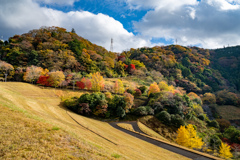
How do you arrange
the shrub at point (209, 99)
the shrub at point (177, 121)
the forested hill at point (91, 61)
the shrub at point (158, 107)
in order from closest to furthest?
1. the shrub at point (177, 121)
2. the shrub at point (158, 107)
3. the forested hill at point (91, 61)
4. the shrub at point (209, 99)

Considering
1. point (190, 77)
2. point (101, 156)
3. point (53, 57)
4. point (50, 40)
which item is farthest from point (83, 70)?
point (190, 77)

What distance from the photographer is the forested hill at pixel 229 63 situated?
9850 cm

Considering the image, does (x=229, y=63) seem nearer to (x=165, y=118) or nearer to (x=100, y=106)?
(x=165, y=118)

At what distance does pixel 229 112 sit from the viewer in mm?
55156

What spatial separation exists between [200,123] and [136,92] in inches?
860

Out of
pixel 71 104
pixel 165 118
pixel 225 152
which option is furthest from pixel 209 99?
pixel 71 104

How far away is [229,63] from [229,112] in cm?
8596

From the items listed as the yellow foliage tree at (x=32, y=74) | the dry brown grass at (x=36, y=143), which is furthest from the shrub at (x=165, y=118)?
the yellow foliage tree at (x=32, y=74)

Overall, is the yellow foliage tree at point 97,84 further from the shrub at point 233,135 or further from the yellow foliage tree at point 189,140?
the shrub at point 233,135

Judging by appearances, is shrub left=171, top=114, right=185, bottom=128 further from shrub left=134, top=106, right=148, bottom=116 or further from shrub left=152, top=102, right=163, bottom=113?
shrub left=134, top=106, right=148, bottom=116

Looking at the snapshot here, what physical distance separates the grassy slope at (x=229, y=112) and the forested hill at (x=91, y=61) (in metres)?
17.5

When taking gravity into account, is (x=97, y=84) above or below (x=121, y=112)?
above

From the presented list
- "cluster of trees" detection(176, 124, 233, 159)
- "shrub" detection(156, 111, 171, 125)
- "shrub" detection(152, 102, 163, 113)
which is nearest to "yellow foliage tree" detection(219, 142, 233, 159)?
"cluster of trees" detection(176, 124, 233, 159)

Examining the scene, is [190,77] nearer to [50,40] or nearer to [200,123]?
[200,123]
